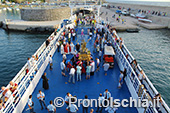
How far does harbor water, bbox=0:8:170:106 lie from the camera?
17.5 m

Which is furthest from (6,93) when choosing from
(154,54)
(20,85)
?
(154,54)

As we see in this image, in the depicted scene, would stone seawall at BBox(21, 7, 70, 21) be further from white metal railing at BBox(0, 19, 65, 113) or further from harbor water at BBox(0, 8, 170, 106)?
white metal railing at BBox(0, 19, 65, 113)

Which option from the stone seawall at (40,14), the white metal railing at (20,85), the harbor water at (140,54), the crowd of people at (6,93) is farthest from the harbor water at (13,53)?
the stone seawall at (40,14)

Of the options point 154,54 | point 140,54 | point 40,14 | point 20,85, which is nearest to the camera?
point 20,85

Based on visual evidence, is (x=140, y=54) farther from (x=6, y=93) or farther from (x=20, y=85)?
(x=6, y=93)

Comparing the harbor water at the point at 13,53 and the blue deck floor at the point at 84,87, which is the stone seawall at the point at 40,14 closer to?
the harbor water at the point at 13,53

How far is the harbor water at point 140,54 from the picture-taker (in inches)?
687

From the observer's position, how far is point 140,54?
2480 cm

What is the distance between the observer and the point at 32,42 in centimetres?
3244

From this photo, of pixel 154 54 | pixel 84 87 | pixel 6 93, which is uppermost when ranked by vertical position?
pixel 6 93

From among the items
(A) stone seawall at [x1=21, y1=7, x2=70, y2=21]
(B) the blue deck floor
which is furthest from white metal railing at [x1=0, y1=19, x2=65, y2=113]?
(A) stone seawall at [x1=21, y1=7, x2=70, y2=21]

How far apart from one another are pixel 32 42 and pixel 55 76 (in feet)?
82.3

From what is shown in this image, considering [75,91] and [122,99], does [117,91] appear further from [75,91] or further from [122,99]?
[75,91]

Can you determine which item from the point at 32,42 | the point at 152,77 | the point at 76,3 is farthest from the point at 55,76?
the point at 32,42
